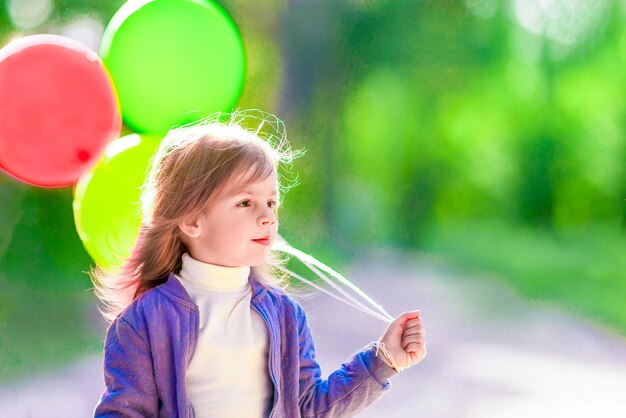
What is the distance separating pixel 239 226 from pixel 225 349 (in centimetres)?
14

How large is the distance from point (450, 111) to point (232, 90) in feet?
1.50

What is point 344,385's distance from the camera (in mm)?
1011

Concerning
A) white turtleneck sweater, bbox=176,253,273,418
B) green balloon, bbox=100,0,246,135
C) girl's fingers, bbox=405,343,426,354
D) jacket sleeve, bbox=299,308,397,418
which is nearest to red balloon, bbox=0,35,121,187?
green balloon, bbox=100,0,246,135

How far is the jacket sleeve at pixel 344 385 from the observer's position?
1003mm

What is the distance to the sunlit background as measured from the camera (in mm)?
1509

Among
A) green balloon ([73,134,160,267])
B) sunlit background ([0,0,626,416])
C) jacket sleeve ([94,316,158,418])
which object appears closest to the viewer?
jacket sleeve ([94,316,158,418])

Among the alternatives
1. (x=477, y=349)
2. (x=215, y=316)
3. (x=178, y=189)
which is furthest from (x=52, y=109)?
(x=477, y=349)

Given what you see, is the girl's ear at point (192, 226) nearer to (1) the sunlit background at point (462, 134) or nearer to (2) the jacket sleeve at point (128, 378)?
(2) the jacket sleeve at point (128, 378)

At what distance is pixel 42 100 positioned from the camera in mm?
1189

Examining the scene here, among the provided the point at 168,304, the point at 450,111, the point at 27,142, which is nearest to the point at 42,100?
the point at 27,142

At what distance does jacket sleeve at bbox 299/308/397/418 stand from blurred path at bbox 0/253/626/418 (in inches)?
19.8

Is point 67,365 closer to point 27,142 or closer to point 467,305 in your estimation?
point 27,142

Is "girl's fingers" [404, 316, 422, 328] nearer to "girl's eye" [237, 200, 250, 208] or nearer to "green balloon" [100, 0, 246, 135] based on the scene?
"girl's eye" [237, 200, 250, 208]

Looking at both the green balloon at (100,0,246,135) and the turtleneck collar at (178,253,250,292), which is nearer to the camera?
the turtleneck collar at (178,253,250,292)
